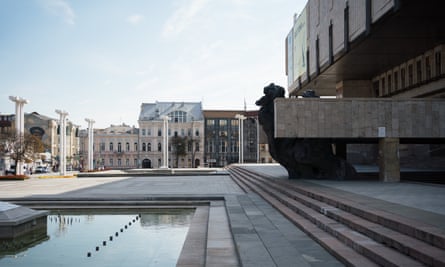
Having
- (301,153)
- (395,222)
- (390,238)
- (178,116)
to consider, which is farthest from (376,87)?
(178,116)

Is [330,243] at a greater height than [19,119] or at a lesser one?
lesser

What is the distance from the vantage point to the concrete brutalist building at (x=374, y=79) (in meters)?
21.3

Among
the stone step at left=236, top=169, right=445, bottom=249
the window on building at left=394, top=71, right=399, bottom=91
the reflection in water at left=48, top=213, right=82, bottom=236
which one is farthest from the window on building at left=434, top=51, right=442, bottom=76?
the reflection in water at left=48, top=213, right=82, bottom=236

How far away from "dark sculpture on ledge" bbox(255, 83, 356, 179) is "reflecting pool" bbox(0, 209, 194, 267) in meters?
8.99

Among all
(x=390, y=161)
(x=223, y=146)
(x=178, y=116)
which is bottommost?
(x=390, y=161)

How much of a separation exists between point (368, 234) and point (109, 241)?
6.73 meters

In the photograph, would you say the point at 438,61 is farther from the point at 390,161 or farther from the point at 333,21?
the point at 390,161

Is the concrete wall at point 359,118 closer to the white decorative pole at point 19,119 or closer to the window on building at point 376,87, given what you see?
the window on building at point 376,87

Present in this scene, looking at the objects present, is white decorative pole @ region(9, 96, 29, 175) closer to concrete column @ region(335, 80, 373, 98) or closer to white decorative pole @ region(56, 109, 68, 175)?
white decorative pole @ region(56, 109, 68, 175)

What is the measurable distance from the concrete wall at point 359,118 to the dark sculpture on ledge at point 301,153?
1164mm

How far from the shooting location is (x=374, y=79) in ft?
128

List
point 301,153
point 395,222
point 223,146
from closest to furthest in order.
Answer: point 395,222 → point 301,153 → point 223,146

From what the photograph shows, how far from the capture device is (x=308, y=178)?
23.6 m

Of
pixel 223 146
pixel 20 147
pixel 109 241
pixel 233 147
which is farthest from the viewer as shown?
pixel 233 147
